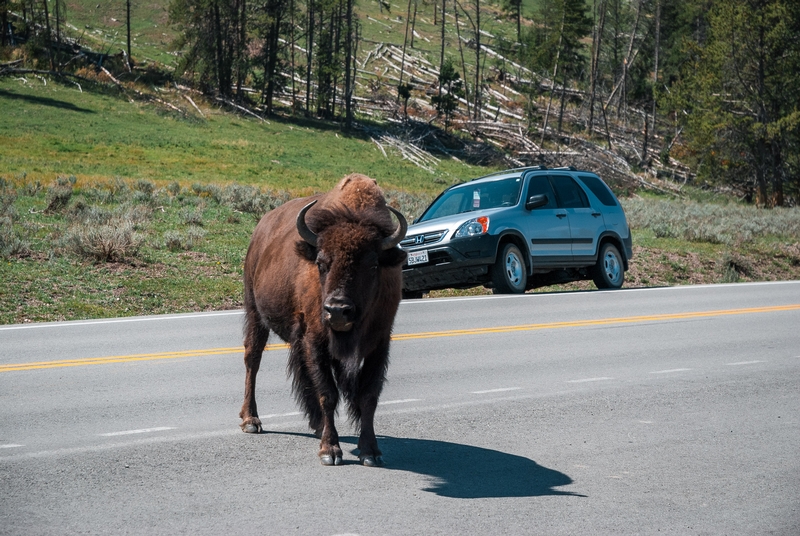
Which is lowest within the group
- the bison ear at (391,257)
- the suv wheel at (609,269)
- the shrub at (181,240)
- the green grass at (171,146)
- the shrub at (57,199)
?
the suv wheel at (609,269)

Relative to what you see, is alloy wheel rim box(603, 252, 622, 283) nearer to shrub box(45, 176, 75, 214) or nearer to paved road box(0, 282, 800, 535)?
paved road box(0, 282, 800, 535)

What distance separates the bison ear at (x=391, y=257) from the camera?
20.2 feet

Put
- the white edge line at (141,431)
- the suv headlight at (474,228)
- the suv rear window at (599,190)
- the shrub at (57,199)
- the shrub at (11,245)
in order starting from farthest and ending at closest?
the shrub at (57,199) → the suv rear window at (599,190) → the shrub at (11,245) → the suv headlight at (474,228) → the white edge line at (141,431)

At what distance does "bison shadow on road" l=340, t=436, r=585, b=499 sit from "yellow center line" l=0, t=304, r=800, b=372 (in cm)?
416

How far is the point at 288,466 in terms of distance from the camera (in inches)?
238

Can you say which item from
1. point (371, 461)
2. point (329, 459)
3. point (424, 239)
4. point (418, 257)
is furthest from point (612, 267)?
point (329, 459)

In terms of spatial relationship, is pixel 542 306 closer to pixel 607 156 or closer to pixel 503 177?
pixel 503 177

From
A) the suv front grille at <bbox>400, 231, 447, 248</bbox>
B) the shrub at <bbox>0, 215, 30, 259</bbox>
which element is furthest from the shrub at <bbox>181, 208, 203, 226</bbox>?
the suv front grille at <bbox>400, 231, 447, 248</bbox>

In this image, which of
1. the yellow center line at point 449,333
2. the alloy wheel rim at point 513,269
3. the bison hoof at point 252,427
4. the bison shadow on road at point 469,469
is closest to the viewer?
the bison shadow on road at point 469,469

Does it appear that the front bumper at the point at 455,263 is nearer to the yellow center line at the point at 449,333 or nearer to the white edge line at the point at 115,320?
the yellow center line at the point at 449,333

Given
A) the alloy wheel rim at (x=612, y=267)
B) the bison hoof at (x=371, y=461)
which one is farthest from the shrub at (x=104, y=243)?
the bison hoof at (x=371, y=461)

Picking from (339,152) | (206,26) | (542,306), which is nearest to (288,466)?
(542,306)

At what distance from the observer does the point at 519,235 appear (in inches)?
649

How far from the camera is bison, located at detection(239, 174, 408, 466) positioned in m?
5.93
